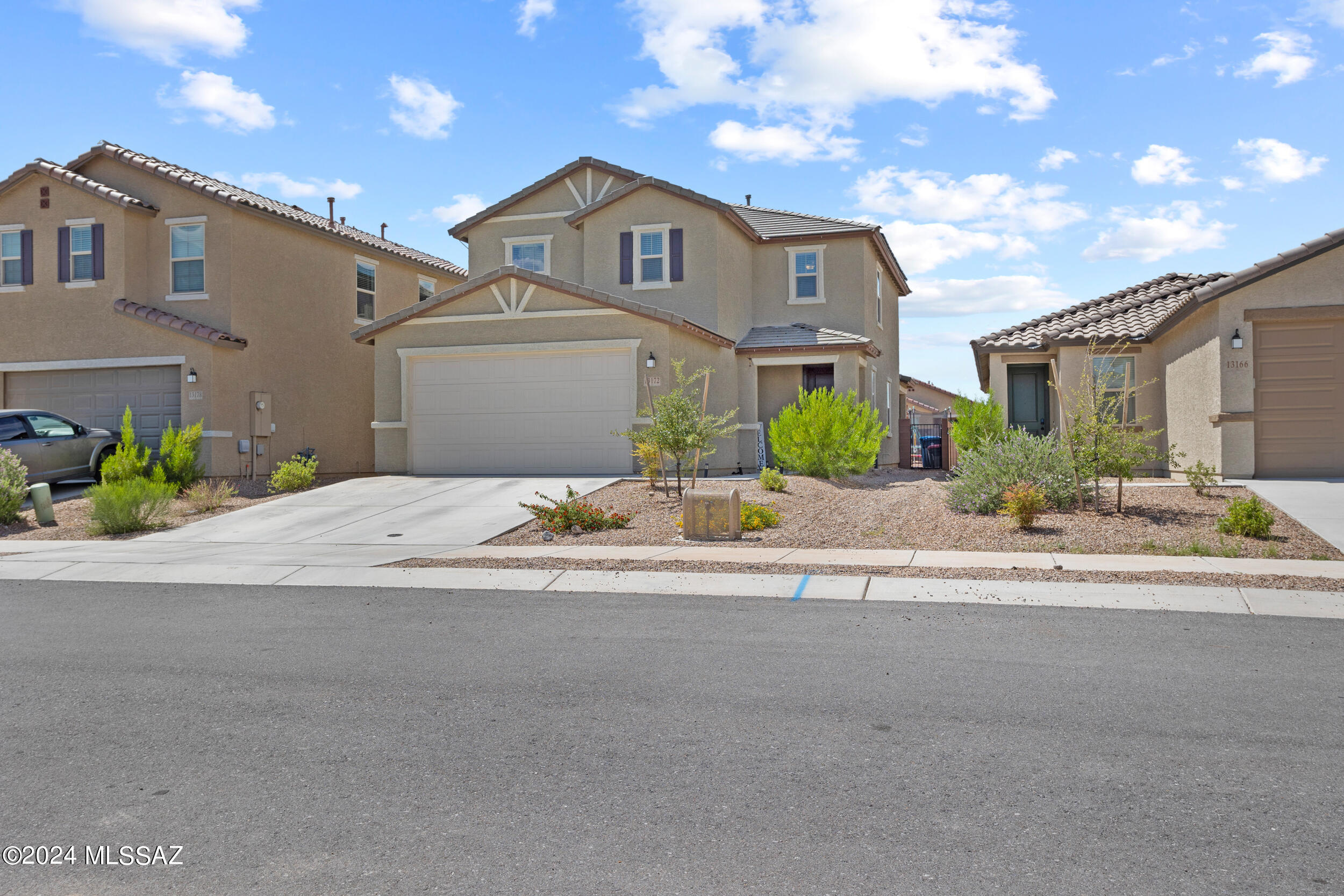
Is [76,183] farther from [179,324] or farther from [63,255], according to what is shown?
[179,324]

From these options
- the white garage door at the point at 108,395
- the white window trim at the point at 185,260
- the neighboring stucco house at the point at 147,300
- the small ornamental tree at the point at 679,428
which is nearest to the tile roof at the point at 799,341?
the small ornamental tree at the point at 679,428

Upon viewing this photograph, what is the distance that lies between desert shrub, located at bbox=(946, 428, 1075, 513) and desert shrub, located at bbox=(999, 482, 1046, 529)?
914 millimetres

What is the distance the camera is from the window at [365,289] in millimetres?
26562

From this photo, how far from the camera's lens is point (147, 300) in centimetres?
2261

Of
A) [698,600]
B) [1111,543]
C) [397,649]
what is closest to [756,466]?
[1111,543]

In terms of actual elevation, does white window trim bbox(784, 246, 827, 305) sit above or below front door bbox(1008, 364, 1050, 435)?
above

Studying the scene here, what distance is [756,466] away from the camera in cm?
2328

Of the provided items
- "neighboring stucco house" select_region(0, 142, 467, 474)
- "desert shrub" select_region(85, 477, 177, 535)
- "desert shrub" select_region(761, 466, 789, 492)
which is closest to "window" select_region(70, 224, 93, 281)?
"neighboring stucco house" select_region(0, 142, 467, 474)

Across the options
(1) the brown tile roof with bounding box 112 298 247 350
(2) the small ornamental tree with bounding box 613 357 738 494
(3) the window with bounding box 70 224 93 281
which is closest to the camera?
(2) the small ornamental tree with bounding box 613 357 738 494

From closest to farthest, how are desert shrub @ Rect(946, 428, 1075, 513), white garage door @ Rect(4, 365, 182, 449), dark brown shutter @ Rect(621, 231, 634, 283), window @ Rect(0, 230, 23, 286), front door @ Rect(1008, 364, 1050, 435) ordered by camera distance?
desert shrub @ Rect(946, 428, 1075, 513) → front door @ Rect(1008, 364, 1050, 435) → white garage door @ Rect(4, 365, 182, 449) → window @ Rect(0, 230, 23, 286) → dark brown shutter @ Rect(621, 231, 634, 283)

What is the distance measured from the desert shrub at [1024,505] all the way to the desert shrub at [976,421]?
240 inches

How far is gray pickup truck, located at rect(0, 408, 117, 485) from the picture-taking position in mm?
18703

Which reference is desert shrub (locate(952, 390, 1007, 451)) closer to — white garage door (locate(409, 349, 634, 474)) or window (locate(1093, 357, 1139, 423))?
window (locate(1093, 357, 1139, 423))

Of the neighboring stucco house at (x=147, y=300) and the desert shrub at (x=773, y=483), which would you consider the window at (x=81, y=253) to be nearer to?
the neighboring stucco house at (x=147, y=300)
